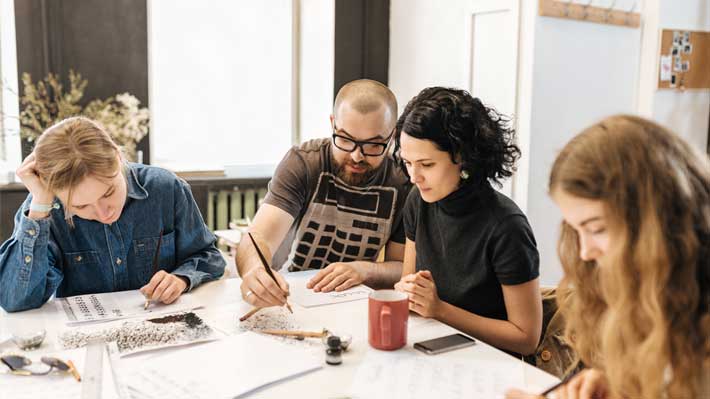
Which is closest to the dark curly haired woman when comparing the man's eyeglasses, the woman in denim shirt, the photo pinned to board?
the man's eyeglasses

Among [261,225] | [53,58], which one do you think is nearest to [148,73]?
[53,58]

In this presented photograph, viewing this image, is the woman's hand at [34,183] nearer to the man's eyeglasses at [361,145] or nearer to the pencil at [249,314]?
the pencil at [249,314]

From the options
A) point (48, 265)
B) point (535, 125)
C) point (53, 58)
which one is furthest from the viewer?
point (53, 58)

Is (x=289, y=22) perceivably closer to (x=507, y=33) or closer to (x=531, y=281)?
(x=507, y=33)

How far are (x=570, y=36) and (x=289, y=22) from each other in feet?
6.33

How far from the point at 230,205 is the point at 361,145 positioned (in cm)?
215

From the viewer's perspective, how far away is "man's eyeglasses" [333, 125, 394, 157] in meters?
2.06

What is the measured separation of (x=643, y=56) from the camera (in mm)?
3604

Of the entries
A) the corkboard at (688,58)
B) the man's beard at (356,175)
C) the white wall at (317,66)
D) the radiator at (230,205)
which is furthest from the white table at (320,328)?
the corkboard at (688,58)

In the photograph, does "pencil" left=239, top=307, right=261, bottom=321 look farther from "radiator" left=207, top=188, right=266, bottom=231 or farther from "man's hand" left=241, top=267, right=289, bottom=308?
"radiator" left=207, top=188, right=266, bottom=231

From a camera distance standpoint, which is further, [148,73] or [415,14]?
[415,14]

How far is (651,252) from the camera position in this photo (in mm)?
843

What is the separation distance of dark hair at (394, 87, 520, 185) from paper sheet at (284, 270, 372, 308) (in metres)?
0.44

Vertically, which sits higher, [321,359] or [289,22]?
[289,22]
